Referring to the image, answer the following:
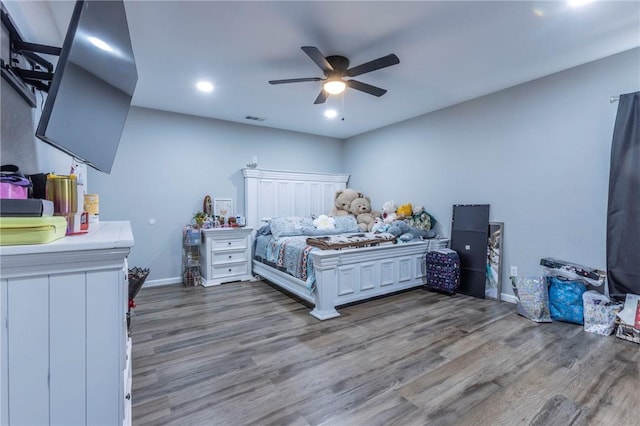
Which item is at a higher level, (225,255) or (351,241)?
(351,241)

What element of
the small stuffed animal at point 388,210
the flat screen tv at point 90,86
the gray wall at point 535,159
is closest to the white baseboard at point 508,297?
the gray wall at point 535,159

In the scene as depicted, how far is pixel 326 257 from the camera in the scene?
3.09m

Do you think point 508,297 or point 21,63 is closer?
point 21,63

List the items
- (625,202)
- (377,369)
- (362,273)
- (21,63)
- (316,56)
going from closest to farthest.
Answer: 1. (21,63)
2. (377,369)
3. (316,56)
4. (625,202)
5. (362,273)

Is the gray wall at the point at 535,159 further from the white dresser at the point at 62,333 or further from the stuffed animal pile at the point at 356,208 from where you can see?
the white dresser at the point at 62,333

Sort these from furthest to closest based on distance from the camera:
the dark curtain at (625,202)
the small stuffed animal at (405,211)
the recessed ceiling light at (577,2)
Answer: the small stuffed animal at (405,211) → the dark curtain at (625,202) → the recessed ceiling light at (577,2)

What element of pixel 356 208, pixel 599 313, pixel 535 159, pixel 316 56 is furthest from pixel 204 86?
pixel 599 313

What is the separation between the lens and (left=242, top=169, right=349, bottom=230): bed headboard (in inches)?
188

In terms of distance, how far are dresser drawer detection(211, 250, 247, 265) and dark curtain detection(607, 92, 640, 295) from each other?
427 centimetres

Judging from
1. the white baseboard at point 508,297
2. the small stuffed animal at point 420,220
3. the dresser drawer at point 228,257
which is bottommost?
the white baseboard at point 508,297

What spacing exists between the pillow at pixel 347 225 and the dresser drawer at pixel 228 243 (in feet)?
4.83

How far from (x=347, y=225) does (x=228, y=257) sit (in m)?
1.88

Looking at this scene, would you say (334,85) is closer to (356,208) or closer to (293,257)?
(293,257)

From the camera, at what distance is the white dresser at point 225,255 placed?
166 inches
